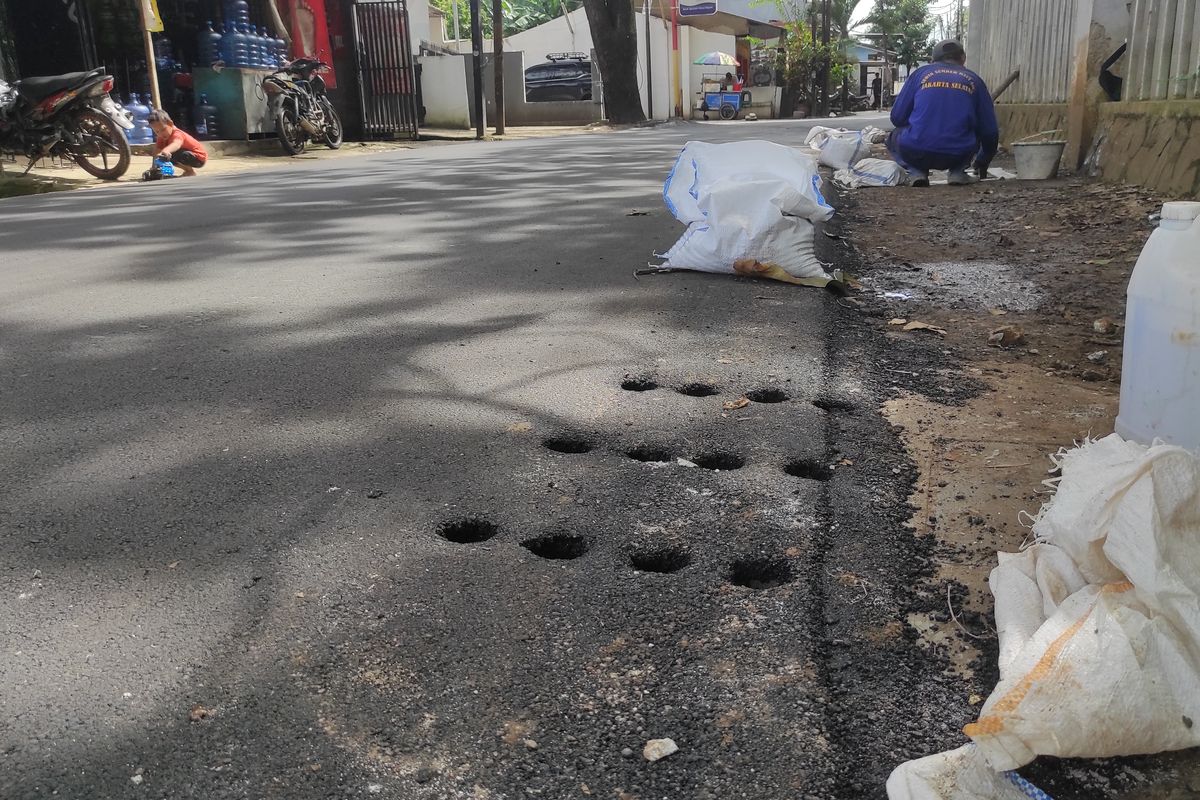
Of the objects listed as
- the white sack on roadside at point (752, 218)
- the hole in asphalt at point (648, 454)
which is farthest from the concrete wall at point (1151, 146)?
the hole in asphalt at point (648, 454)

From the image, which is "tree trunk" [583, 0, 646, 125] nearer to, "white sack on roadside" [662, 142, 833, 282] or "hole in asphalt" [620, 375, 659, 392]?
"white sack on roadside" [662, 142, 833, 282]

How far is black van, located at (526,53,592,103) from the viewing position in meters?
28.2

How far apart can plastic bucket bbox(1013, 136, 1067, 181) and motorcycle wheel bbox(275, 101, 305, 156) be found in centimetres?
921

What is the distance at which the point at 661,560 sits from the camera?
1.84 metres

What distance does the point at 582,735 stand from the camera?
1340mm

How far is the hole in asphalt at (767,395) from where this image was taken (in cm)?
271

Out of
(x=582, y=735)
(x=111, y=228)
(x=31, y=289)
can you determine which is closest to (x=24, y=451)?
(x=582, y=735)

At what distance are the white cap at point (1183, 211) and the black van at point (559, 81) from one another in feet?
89.4

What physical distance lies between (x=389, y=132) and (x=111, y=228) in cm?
1264

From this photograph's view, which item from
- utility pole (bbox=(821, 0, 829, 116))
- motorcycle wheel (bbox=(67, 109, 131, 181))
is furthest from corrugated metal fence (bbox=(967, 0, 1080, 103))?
utility pole (bbox=(821, 0, 829, 116))

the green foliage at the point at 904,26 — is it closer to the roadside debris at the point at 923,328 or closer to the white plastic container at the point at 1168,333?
the roadside debris at the point at 923,328

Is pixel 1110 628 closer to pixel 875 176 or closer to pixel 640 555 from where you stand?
pixel 640 555

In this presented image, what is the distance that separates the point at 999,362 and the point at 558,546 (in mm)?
1899

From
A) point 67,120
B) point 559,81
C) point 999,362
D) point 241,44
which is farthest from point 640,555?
point 559,81
